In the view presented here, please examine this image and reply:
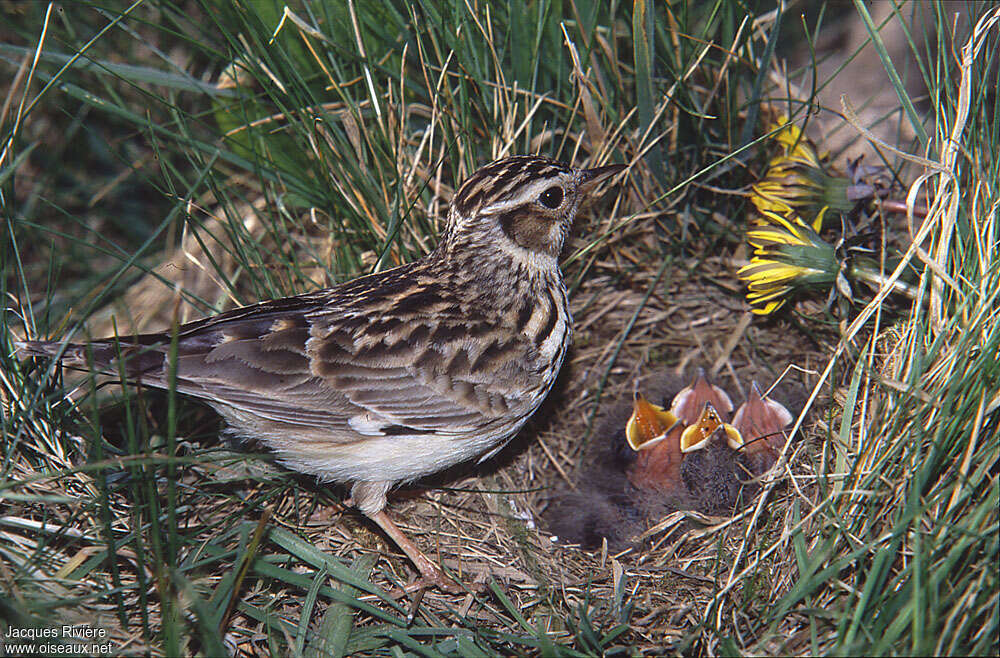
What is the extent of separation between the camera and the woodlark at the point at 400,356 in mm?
3541

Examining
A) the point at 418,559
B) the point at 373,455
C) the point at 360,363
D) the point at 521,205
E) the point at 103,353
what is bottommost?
the point at 418,559

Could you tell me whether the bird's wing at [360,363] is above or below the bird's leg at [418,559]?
above

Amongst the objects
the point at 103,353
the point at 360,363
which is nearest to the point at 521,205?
the point at 360,363

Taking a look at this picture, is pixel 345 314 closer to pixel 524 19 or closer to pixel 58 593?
pixel 58 593

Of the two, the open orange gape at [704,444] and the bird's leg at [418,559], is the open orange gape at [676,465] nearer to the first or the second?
the open orange gape at [704,444]

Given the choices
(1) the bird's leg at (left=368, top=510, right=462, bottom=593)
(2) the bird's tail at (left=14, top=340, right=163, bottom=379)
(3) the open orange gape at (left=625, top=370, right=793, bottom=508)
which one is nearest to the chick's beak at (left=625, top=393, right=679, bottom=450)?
(3) the open orange gape at (left=625, top=370, right=793, bottom=508)

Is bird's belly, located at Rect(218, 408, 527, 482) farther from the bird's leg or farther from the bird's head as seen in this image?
the bird's head

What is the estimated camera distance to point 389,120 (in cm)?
451

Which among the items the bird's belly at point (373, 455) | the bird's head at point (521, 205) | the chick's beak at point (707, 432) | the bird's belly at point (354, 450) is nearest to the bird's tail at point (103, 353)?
the bird's belly at point (354, 450)

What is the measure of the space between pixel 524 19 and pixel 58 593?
11.3 feet

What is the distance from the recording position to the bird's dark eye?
13.3 feet

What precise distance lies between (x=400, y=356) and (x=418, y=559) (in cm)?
93

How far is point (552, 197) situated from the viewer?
409 cm

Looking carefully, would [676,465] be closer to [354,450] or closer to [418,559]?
[418,559]
